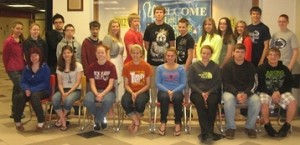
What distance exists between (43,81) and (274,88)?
9.74ft

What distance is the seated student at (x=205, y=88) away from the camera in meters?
4.11

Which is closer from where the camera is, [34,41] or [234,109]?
[234,109]

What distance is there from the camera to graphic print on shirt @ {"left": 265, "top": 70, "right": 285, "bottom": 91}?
440 cm

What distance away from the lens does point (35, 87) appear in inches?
175

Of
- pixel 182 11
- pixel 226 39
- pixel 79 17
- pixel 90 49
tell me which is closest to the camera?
pixel 226 39

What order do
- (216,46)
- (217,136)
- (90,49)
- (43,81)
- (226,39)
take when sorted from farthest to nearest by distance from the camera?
(90,49), (226,39), (216,46), (43,81), (217,136)

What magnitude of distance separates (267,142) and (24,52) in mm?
3444

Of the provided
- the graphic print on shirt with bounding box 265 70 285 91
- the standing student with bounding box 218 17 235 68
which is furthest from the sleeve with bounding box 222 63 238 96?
the graphic print on shirt with bounding box 265 70 285 91

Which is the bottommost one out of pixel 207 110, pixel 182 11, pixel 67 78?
pixel 207 110

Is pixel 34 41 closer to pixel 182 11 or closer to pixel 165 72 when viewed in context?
pixel 165 72

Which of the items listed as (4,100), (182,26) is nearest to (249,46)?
(182,26)

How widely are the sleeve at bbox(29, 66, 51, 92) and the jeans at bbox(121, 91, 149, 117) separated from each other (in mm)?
1037

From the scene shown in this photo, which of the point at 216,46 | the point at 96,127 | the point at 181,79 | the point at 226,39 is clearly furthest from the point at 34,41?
the point at 226,39

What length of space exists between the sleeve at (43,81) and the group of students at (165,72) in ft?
0.04
